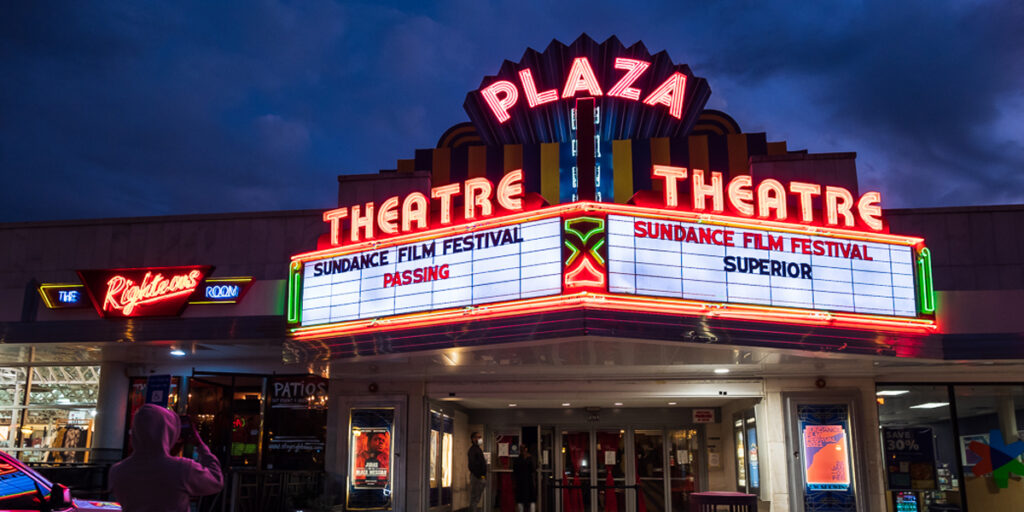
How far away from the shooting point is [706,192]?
503 inches

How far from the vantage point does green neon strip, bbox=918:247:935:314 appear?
13.0 metres

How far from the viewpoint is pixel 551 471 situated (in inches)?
792

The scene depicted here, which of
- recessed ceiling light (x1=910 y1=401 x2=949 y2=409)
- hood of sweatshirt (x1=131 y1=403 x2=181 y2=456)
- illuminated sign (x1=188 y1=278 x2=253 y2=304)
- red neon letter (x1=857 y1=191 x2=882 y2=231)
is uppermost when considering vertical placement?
red neon letter (x1=857 y1=191 x2=882 y2=231)

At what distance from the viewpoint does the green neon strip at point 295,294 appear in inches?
558

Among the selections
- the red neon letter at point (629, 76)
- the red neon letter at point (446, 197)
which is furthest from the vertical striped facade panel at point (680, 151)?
the red neon letter at point (446, 197)

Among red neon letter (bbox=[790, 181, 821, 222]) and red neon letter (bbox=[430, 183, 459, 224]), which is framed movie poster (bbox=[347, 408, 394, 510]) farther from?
red neon letter (bbox=[790, 181, 821, 222])

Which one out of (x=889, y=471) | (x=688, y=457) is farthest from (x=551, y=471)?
(x=889, y=471)

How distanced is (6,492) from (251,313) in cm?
840

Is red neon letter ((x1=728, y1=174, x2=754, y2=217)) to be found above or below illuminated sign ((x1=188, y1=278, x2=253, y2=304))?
above

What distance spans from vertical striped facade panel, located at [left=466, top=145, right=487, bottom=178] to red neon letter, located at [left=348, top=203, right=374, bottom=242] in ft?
15.1

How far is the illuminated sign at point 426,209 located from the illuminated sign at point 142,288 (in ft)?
11.2

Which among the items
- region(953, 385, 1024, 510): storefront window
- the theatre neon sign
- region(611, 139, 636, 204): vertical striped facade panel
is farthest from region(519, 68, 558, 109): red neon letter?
region(953, 385, 1024, 510): storefront window

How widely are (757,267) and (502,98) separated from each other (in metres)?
6.94

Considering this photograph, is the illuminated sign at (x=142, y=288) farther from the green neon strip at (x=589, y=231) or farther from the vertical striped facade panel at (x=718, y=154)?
the vertical striped facade panel at (x=718, y=154)
